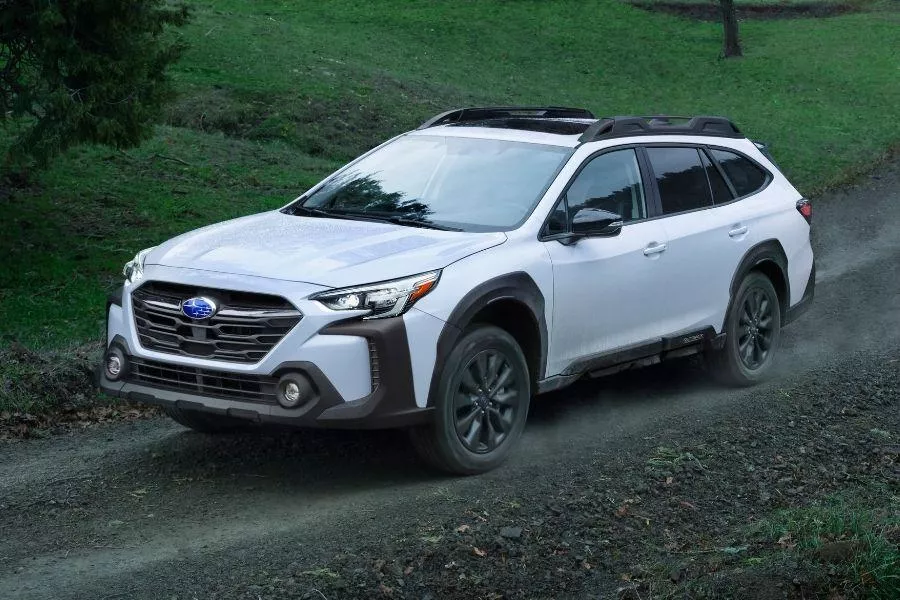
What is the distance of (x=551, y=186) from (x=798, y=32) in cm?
3665

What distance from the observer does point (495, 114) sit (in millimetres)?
8695

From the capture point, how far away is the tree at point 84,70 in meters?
12.0

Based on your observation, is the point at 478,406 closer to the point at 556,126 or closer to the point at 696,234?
the point at 556,126

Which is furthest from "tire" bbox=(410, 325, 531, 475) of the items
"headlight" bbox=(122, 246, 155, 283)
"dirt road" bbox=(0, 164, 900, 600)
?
"headlight" bbox=(122, 246, 155, 283)

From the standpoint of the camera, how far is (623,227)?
7.78 m

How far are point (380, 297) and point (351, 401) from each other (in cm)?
54

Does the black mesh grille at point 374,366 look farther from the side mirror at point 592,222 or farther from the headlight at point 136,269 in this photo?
the side mirror at point 592,222

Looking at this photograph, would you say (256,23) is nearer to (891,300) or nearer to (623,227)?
(891,300)

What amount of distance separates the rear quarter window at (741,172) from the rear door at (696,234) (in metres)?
0.12

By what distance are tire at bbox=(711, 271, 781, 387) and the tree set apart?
21.3 ft

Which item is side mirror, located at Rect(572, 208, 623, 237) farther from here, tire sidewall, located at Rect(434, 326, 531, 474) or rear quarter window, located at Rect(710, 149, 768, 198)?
rear quarter window, located at Rect(710, 149, 768, 198)

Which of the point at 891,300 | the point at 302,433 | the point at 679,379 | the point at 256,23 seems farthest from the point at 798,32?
the point at 302,433

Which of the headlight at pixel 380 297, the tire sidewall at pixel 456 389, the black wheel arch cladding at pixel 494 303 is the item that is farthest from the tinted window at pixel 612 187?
the headlight at pixel 380 297

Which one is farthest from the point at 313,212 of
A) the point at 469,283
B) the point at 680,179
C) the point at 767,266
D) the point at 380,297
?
the point at 767,266
